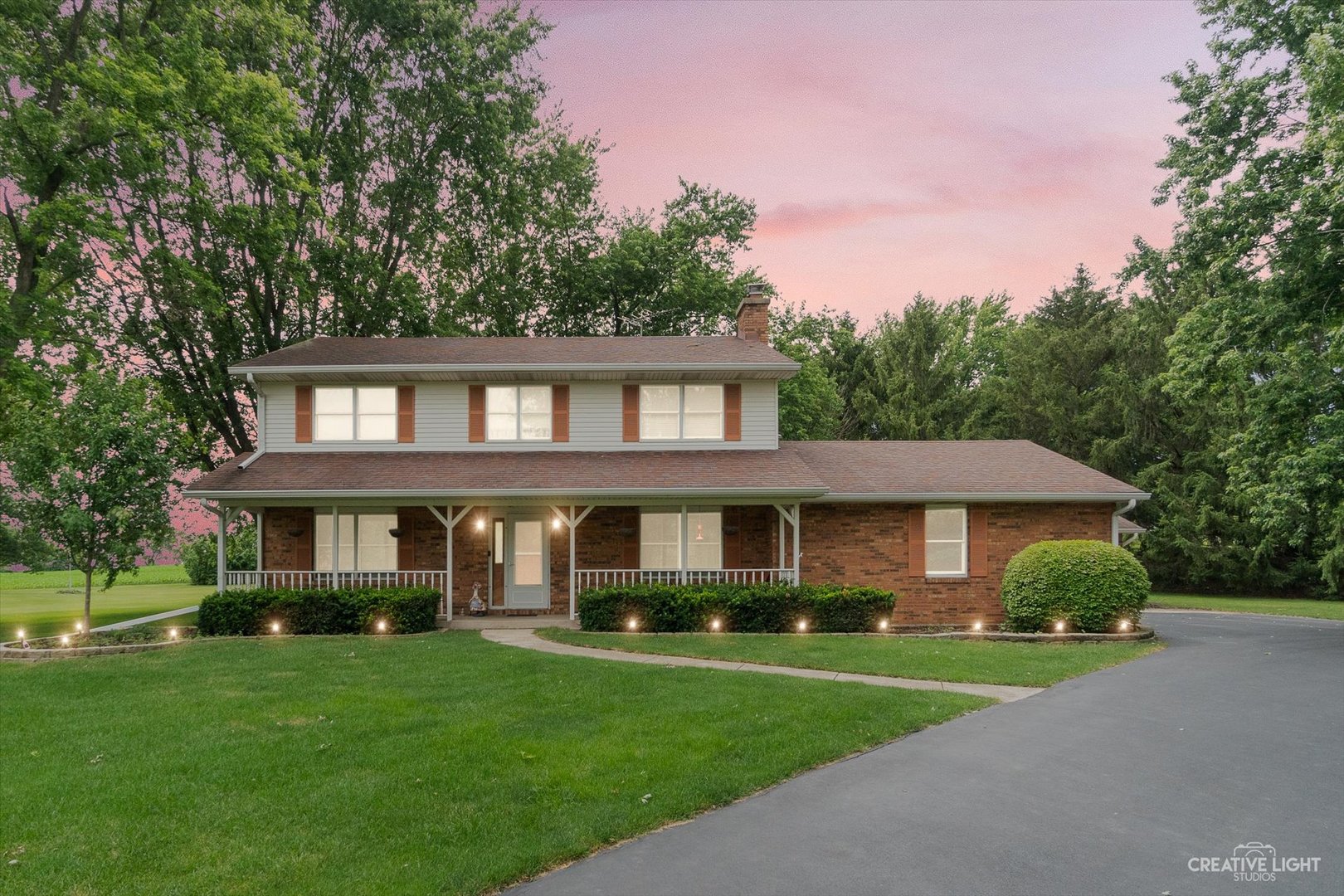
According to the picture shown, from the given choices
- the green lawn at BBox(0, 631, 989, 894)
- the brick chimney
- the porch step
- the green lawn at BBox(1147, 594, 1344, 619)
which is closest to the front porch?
the porch step

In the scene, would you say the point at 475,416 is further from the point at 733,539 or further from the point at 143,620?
the point at 143,620

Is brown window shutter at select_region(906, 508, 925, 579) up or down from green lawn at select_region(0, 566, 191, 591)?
up

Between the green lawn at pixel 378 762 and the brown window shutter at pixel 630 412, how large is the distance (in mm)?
7797

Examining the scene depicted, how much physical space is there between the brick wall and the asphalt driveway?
7.71 meters

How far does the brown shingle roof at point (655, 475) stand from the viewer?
15.2 m

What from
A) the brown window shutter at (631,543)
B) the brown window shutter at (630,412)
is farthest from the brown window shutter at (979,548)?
the brown window shutter at (630,412)

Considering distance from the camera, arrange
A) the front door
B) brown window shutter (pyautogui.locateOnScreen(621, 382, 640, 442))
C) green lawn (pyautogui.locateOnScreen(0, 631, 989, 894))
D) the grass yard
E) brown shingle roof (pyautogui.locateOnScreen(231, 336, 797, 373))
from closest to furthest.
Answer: green lawn (pyautogui.locateOnScreen(0, 631, 989, 894))
the front door
the grass yard
brown shingle roof (pyautogui.locateOnScreen(231, 336, 797, 373))
brown window shutter (pyautogui.locateOnScreen(621, 382, 640, 442))

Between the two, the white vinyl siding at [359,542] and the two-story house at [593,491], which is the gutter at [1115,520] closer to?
the two-story house at [593,491]

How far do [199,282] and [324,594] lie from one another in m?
8.63

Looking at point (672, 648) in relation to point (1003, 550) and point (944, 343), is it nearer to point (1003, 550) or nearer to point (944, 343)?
point (1003, 550)

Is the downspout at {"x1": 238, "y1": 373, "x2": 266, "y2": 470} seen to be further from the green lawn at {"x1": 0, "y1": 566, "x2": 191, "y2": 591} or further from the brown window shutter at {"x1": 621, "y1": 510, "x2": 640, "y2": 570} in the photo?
the green lawn at {"x1": 0, "y1": 566, "x2": 191, "y2": 591}

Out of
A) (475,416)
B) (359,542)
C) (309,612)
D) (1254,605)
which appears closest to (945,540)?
(475,416)

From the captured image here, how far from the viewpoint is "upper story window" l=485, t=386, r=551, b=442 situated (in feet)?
57.8

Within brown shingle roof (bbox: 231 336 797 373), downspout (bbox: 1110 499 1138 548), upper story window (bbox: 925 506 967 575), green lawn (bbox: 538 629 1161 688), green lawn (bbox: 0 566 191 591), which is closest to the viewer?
green lawn (bbox: 538 629 1161 688)
